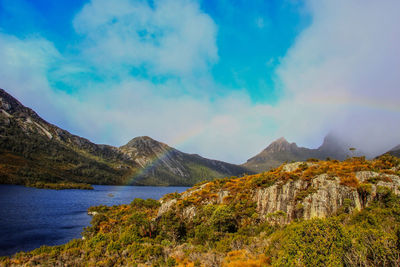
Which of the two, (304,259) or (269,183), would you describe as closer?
(304,259)

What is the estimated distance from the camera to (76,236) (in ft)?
151

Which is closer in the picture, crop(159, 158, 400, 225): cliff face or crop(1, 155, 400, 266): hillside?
crop(1, 155, 400, 266): hillside

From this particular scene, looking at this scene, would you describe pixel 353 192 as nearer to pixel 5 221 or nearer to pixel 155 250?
pixel 155 250

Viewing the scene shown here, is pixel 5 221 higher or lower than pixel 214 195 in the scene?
lower

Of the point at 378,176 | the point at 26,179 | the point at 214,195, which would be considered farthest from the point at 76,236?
the point at 26,179

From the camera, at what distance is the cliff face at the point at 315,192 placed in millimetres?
24312

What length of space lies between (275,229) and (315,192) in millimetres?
7564

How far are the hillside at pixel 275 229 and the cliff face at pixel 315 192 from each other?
105 mm

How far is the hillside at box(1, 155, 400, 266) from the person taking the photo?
9.81m

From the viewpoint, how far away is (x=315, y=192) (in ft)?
86.3

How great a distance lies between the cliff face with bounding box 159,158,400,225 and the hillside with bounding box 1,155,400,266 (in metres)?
0.11

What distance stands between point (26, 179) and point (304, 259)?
184 meters

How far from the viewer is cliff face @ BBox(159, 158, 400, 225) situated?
24312 millimetres

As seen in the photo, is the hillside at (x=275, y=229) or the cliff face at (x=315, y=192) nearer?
the hillside at (x=275, y=229)
